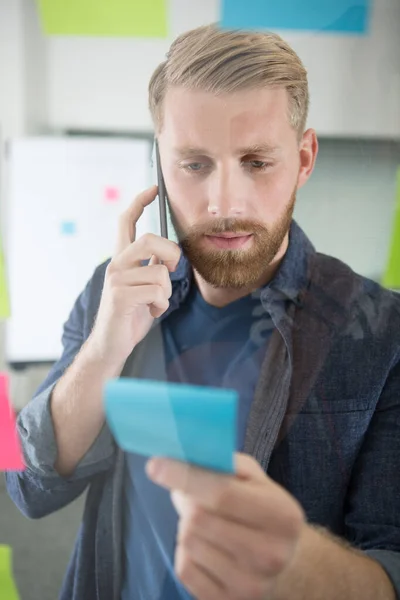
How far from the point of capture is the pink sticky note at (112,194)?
18.9 inches

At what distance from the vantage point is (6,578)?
531 millimetres

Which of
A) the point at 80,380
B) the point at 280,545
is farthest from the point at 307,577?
the point at 80,380

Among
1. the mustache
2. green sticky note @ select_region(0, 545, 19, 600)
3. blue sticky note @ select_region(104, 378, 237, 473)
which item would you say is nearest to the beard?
the mustache

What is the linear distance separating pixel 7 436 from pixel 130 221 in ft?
0.68

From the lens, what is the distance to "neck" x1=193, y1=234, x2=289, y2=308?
1.43 feet

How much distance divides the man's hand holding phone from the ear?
10 centimetres

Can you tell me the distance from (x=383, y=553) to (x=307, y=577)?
3.3 inches

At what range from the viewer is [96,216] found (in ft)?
1.60

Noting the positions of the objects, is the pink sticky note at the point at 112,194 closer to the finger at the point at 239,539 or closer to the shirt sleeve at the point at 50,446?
the shirt sleeve at the point at 50,446

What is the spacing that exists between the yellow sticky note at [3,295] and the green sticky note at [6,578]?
212 mm

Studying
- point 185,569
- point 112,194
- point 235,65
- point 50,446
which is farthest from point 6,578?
point 235,65

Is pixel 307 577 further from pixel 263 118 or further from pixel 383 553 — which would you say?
pixel 263 118

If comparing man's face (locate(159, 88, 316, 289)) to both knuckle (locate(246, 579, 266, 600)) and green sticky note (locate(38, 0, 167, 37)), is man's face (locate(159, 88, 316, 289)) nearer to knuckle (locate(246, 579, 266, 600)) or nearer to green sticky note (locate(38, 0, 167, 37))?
green sticky note (locate(38, 0, 167, 37))

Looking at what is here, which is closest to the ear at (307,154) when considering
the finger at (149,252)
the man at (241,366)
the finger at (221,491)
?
the man at (241,366)
